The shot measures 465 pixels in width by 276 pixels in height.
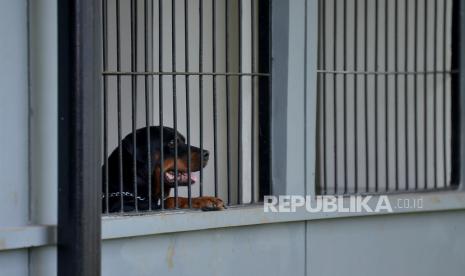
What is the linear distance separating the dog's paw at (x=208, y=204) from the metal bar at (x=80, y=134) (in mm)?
977

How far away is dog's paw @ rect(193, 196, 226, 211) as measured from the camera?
16.8ft

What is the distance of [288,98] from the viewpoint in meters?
5.46

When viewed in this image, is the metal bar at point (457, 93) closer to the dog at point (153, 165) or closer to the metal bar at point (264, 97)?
the metal bar at point (264, 97)

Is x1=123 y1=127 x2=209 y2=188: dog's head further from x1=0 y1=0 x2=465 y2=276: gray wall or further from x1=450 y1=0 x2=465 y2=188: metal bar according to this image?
x1=450 y1=0 x2=465 y2=188: metal bar

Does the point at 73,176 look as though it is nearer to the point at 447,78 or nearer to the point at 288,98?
the point at 288,98

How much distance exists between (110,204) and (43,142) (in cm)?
94

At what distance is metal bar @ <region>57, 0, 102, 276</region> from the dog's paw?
98 centimetres

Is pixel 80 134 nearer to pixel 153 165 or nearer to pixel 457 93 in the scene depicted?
pixel 153 165

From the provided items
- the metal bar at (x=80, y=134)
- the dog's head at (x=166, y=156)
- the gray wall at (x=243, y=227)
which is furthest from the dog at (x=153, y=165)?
the metal bar at (x=80, y=134)

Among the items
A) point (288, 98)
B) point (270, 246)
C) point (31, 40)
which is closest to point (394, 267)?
point (270, 246)

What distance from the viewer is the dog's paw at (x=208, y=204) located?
202 inches

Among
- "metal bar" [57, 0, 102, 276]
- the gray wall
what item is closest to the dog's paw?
the gray wall

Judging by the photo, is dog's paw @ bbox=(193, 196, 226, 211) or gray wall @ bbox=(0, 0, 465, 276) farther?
dog's paw @ bbox=(193, 196, 226, 211)

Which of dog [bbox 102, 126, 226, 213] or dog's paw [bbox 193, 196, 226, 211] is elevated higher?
dog [bbox 102, 126, 226, 213]
